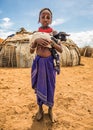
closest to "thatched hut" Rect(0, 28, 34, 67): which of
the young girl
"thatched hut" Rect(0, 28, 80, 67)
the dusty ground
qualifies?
"thatched hut" Rect(0, 28, 80, 67)

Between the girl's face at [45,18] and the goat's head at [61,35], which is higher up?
the girl's face at [45,18]

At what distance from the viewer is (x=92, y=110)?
4.26m

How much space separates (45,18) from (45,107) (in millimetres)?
1696

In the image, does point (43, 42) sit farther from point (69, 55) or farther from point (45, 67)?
point (69, 55)

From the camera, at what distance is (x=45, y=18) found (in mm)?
3422

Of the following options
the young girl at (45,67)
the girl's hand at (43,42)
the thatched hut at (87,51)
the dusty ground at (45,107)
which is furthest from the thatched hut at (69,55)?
the girl's hand at (43,42)

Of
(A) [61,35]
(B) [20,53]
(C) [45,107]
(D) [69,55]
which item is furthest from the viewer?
(D) [69,55]

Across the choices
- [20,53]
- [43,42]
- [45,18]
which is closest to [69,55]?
[20,53]

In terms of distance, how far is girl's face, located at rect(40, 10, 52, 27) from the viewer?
3420 mm

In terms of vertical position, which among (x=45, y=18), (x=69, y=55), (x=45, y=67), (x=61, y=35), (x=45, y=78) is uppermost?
(x=45, y=18)

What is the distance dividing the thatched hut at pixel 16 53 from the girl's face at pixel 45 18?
575 cm

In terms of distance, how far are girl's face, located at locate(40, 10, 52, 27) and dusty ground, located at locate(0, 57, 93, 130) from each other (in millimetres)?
1500

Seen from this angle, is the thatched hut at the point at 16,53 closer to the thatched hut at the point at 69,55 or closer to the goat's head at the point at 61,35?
the thatched hut at the point at 69,55

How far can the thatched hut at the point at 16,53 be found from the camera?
9.19 m
